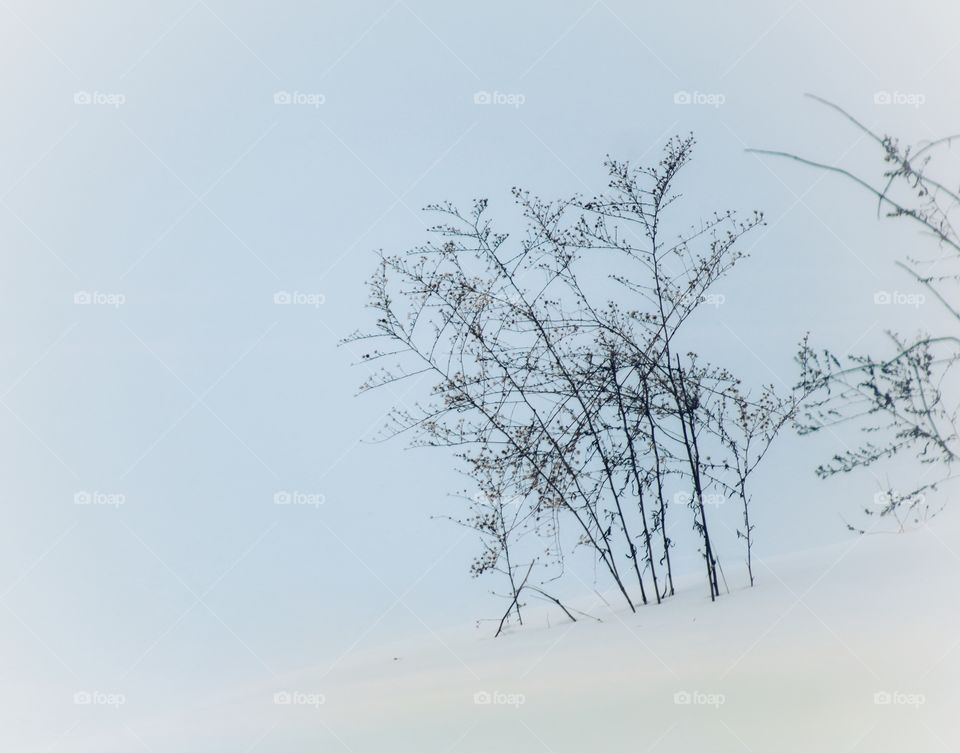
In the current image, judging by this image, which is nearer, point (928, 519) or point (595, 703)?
point (595, 703)

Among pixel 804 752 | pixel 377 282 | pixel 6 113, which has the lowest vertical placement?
pixel 804 752

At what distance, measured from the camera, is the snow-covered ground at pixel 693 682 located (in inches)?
126

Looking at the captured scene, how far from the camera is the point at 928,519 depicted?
355 centimetres

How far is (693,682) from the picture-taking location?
10.7 ft

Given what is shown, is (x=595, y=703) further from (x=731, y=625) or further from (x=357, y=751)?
(x=357, y=751)

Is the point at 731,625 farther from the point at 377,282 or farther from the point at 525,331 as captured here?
the point at 377,282

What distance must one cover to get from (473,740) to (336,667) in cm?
62

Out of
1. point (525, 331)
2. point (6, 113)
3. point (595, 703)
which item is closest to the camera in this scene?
point (595, 703)

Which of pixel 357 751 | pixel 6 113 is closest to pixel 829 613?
pixel 357 751

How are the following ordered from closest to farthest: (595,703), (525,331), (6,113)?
(595,703) → (525,331) → (6,113)

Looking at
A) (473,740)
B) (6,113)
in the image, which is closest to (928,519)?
(473,740)

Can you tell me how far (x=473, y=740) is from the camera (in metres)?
3.23

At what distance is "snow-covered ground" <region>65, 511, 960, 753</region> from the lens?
320 centimetres

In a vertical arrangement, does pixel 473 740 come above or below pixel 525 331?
below
